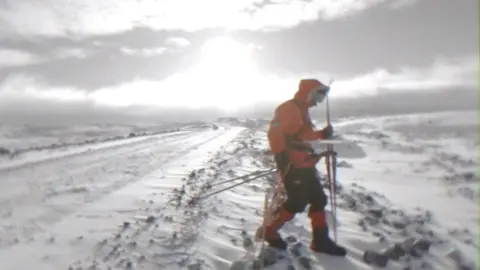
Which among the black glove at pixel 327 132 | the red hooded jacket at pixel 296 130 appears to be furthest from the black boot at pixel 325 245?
the black glove at pixel 327 132

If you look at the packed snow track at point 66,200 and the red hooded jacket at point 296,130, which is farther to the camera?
the packed snow track at point 66,200

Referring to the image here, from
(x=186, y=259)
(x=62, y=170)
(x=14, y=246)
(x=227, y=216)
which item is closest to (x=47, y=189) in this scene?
(x=62, y=170)

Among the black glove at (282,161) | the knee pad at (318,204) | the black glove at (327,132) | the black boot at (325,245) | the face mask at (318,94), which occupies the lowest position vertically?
the black boot at (325,245)

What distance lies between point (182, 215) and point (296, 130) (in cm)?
296

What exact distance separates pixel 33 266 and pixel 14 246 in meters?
0.98

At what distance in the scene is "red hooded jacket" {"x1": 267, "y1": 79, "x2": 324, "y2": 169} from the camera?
18.2 ft

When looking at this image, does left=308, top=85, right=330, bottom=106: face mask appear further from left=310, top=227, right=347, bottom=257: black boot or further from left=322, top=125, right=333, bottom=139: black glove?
left=310, top=227, right=347, bottom=257: black boot

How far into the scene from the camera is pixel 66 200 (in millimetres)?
8680

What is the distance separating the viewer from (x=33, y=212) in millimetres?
7707

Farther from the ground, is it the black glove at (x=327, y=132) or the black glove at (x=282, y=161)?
the black glove at (x=327, y=132)

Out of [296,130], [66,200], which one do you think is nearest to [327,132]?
[296,130]

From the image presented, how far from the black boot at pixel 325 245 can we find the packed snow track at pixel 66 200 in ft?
10.4

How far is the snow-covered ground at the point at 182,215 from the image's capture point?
5.55 m

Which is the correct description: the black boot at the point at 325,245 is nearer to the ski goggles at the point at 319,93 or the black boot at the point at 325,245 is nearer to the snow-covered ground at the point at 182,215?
the snow-covered ground at the point at 182,215
